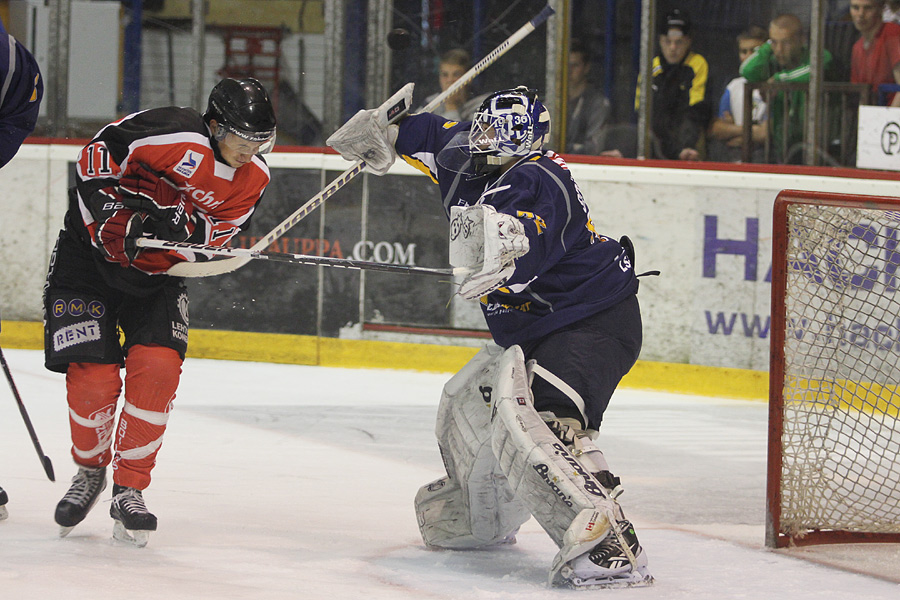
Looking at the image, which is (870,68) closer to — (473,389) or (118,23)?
(473,389)

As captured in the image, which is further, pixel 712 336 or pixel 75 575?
pixel 712 336

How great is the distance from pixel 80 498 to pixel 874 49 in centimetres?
405

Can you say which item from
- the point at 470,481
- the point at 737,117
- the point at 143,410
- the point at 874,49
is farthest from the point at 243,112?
the point at 874,49

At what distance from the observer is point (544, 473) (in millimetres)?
2486

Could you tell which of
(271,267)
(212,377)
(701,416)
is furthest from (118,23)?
(701,416)

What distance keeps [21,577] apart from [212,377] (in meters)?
3.05

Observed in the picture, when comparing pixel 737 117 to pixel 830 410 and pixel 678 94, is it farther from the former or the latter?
pixel 830 410

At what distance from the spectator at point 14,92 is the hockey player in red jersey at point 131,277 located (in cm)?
27

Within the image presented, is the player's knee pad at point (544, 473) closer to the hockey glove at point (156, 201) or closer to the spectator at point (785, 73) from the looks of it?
the hockey glove at point (156, 201)

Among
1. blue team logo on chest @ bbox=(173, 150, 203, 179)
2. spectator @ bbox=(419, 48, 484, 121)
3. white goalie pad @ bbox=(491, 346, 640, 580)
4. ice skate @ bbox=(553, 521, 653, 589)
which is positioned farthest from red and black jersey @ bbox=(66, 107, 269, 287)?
spectator @ bbox=(419, 48, 484, 121)

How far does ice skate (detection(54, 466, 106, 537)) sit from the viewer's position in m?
2.71

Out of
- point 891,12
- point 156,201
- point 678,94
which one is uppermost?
point 891,12

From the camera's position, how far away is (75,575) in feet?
7.88

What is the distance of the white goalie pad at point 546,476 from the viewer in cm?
244
